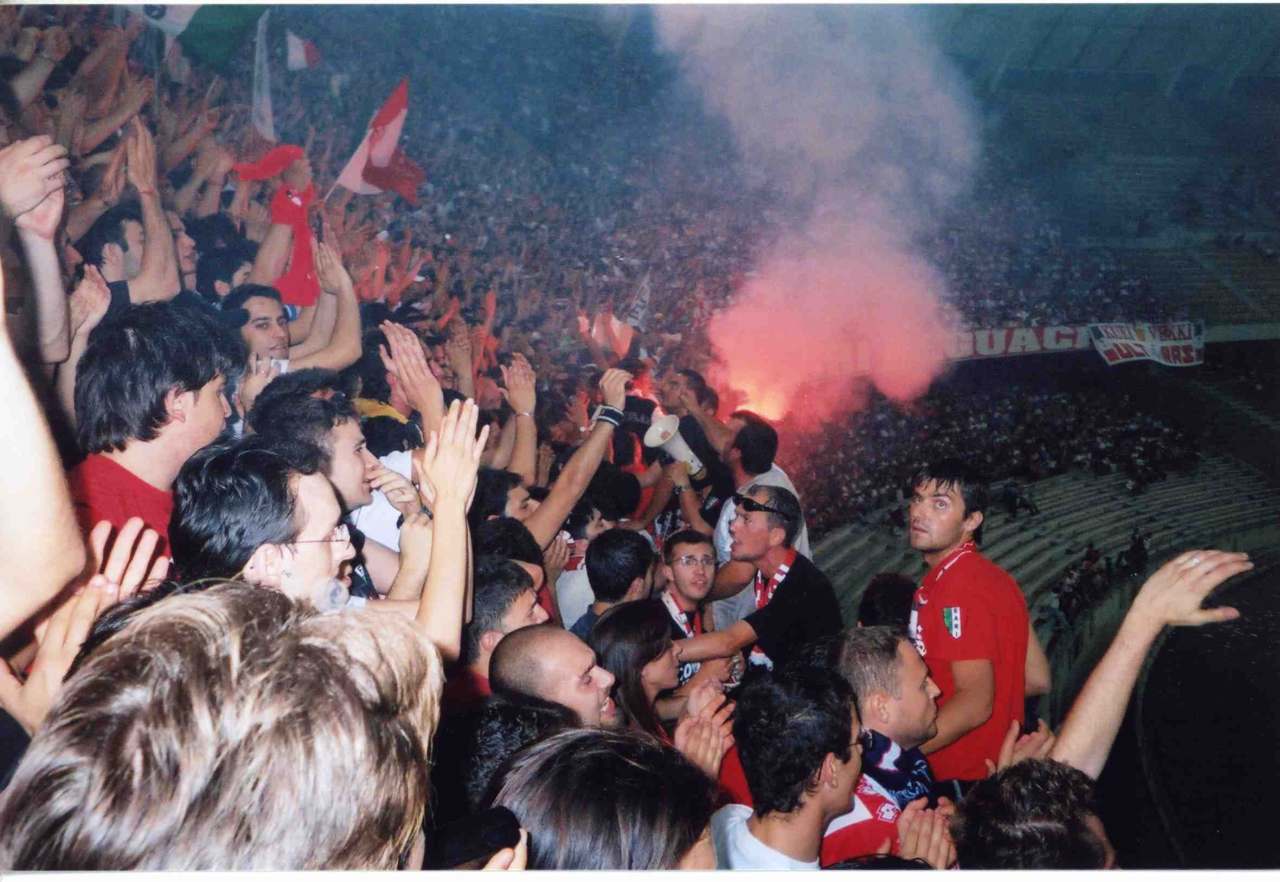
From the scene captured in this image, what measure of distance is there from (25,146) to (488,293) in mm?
3435

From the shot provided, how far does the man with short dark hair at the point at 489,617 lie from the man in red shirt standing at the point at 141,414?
70cm

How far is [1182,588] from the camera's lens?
Answer: 1.80 metres

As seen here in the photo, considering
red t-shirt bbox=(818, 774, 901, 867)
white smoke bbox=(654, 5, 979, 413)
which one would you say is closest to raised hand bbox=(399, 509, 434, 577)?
red t-shirt bbox=(818, 774, 901, 867)

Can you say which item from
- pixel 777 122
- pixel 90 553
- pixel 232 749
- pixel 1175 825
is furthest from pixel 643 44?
pixel 232 749

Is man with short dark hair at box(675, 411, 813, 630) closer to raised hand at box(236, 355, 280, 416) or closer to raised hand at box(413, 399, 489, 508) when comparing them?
raised hand at box(236, 355, 280, 416)

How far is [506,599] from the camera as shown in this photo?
85.9 inches

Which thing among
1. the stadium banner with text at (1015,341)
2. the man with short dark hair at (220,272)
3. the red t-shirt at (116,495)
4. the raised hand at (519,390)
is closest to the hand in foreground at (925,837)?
the red t-shirt at (116,495)

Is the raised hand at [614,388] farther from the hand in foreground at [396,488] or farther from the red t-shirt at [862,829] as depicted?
the red t-shirt at [862,829]

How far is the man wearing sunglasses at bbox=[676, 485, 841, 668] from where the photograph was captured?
2879mm

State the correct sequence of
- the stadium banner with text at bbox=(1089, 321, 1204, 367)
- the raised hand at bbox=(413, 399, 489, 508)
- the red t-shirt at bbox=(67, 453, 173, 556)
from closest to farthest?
the raised hand at bbox=(413, 399, 489, 508) < the red t-shirt at bbox=(67, 453, 173, 556) < the stadium banner with text at bbox=(1089, 321, 1204, 367)

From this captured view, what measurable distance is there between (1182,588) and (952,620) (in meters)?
0.85

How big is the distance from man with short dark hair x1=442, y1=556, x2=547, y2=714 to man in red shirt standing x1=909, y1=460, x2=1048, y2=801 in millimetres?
1169

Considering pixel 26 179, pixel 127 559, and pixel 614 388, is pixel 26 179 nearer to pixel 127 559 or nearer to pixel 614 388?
pixel 127 559

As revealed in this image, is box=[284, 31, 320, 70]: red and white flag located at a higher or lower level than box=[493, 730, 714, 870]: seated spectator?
higher
